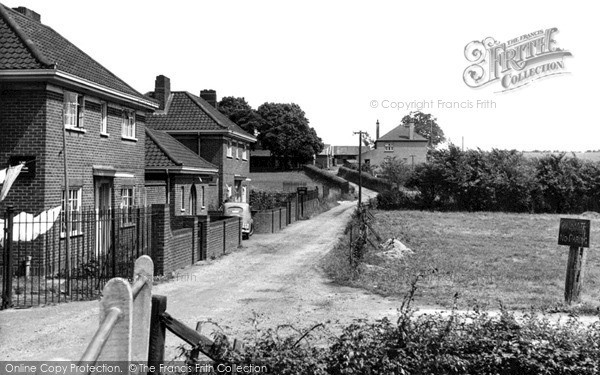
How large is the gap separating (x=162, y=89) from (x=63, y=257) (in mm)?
24121

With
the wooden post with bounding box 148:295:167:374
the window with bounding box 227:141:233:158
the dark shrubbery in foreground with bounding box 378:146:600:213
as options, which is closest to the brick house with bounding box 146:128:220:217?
the window with bounding box 227:141:233:158

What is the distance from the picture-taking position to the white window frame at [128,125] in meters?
21.6

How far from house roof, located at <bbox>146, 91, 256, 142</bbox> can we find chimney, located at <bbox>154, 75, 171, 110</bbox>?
457 mm

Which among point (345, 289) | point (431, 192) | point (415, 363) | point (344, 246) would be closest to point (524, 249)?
point (344, 246)

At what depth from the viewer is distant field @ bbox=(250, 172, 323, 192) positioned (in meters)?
73.0

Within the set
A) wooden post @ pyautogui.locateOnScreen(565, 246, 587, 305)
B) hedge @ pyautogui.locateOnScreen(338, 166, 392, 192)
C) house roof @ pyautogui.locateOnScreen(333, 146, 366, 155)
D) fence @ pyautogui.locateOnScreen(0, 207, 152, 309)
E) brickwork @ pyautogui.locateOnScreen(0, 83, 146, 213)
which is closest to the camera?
fence @ pyautogui.locateOnScreen(0, 207, 152, 309)

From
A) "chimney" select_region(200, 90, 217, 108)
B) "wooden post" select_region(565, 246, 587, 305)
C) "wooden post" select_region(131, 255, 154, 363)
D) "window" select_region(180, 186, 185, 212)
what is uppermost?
"chimney" select_region(200, 90, 217, 108)

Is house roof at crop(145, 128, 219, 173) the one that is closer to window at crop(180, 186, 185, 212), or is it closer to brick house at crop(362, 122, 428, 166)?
window at crop(180, 186, 185, 212)

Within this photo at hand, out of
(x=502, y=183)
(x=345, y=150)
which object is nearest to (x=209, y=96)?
(x=502, y=183)

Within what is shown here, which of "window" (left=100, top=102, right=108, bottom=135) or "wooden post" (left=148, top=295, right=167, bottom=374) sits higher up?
"window" (left=100, top=102, right=108, bottom=135)

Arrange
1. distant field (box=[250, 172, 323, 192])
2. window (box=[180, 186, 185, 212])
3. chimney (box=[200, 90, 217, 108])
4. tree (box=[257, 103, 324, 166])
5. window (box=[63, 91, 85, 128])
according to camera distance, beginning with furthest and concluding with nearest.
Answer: tree (box=[257, 103, 324, 166]) → distant field (box=[250, 172, 323, 192]) → chimney (box=[200, 90, 217, 108]) → window (box=[180, 186, 185, 212]) → window (box=[63, 91, 85, 128])

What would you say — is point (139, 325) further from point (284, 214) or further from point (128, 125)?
point (284, 214)

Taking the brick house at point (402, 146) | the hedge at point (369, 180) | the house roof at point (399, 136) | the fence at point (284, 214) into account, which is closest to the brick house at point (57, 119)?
the fence at point (284, 214)

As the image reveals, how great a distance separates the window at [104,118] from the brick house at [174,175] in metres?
5.57
